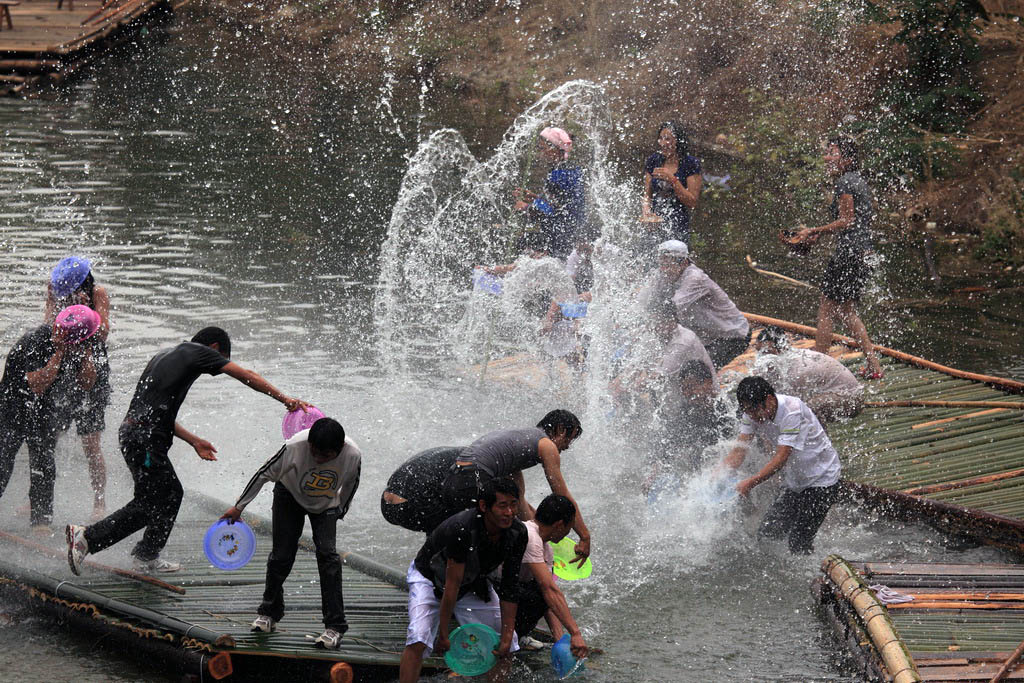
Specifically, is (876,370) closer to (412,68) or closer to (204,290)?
(204,290)

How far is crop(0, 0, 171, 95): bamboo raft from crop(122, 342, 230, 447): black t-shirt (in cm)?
1588

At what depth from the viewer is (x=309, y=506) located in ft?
17.2

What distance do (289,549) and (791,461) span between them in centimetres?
291

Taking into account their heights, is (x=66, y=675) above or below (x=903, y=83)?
below

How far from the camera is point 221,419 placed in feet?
28.5

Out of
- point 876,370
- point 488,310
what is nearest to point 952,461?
point 876,370

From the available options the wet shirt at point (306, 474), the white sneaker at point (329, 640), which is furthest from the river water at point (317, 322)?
the wet shirt at point (306, 474)

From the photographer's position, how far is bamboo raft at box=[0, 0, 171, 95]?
20.2m

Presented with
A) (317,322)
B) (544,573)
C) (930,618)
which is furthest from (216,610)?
(317,322)

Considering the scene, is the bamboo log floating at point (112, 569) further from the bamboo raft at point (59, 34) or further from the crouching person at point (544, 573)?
the bamboo raft at point (59, 34)

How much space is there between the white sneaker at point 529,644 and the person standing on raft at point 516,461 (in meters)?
0.42

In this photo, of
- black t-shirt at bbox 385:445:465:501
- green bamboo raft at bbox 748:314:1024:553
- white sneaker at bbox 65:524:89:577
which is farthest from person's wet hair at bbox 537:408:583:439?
green bamboo raft at bbox 748:314:1024:553

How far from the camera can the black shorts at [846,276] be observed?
28.0ft

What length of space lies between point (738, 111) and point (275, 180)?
732 centimetres
